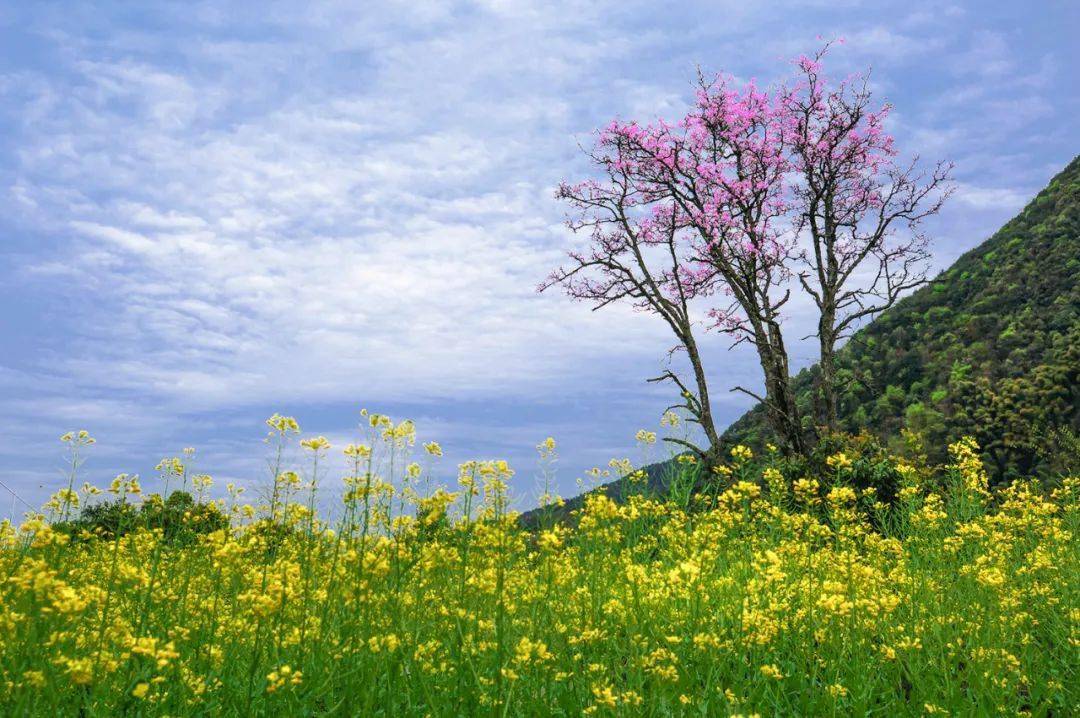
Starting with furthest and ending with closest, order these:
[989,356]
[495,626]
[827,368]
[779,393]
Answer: [989,356]
[827,368]
[779,393]
[495,626]

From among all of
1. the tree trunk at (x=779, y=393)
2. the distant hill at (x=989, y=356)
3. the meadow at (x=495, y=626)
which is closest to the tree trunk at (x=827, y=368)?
the distant hill at (x=989, y=356)

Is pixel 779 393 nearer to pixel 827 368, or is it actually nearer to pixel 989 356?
pixel 827 368

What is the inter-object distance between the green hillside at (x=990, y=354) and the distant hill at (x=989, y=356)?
0.04 metres

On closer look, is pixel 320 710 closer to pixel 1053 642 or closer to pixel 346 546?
pixel 346 546

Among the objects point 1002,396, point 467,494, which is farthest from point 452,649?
point 1002,396

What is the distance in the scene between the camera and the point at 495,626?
4.16 meters

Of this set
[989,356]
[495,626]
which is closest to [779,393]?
[989,356]

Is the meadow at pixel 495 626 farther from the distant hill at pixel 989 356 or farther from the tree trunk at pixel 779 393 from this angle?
the distant hill at pixel 989 356

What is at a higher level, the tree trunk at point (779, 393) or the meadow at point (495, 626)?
the tree trunk at point (779, 393)

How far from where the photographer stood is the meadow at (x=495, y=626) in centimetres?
377

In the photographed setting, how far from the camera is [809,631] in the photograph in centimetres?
526

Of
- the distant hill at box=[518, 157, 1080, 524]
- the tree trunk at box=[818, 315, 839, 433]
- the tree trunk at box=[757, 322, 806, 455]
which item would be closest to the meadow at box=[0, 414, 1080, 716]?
the tree trunk at box=[757, 322, 806, 455]

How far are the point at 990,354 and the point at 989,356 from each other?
14 centimetres

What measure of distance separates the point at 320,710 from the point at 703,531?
10.9 ft
